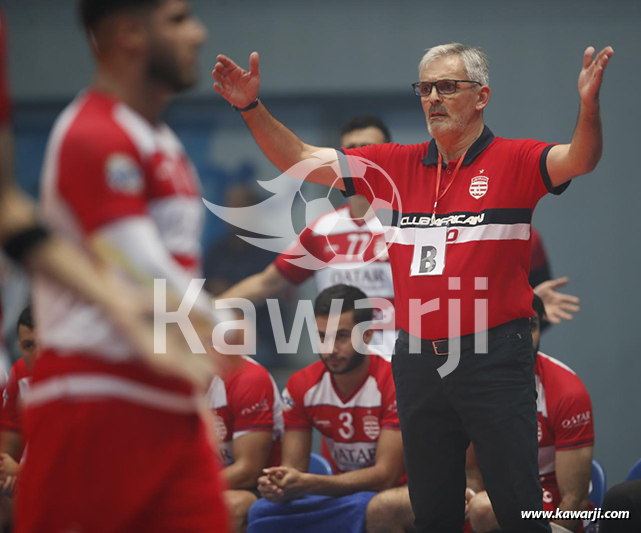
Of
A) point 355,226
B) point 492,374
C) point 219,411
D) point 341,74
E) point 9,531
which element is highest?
point 341,74

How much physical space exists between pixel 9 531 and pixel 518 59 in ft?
15.0

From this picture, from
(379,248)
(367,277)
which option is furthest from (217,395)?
(379,248)

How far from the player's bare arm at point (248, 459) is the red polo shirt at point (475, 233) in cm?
162

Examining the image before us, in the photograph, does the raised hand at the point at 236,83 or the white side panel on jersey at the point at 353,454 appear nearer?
the raised hand at the point at 236,83

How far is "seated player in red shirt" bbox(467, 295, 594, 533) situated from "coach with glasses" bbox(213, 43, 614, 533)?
93 cm

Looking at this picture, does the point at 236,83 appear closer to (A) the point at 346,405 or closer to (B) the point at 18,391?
(A) the point at 346,405

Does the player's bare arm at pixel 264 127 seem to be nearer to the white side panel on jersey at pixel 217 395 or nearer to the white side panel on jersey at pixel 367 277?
the white side panel on jersey at pixel 367 277

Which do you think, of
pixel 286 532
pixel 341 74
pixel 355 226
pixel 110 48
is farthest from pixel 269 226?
pixel 110 48

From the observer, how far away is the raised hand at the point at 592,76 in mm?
2608

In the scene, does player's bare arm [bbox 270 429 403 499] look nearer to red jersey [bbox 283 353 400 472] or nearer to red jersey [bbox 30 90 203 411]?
red jersey [bbox 283 353 400 472]

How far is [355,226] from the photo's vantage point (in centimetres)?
458

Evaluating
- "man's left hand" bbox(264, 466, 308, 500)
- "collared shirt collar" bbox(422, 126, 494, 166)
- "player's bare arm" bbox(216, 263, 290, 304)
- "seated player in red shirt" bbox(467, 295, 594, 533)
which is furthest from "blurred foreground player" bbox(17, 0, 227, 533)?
"player's bare arm" bbox(216, 263, 290, 304)

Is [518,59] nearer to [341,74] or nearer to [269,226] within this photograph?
[341,74]

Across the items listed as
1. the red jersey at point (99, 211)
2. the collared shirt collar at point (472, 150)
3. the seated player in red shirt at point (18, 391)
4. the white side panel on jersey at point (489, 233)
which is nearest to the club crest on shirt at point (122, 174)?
the red jersey at point (99, 211)
